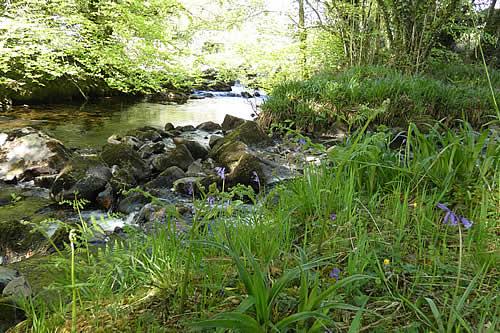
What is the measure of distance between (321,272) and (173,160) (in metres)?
4.22

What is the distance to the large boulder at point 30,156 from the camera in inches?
196

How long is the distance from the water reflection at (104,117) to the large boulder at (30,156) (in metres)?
1.15

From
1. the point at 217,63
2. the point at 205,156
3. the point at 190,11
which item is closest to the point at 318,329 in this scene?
the point at 205,156

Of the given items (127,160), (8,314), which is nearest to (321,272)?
(8,314)

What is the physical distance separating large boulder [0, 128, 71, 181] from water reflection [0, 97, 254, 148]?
115cm

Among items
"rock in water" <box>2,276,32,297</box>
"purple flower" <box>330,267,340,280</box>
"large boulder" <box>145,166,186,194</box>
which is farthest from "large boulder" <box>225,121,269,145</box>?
"purple flower" <box>330,267,340,280</box>

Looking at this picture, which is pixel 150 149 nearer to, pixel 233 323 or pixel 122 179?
pixel 122 179

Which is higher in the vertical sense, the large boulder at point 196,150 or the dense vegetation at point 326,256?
the dense vegetation at point 326,256

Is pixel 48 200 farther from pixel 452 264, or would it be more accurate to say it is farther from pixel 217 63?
pixel 217 63

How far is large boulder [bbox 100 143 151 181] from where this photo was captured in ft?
16.6

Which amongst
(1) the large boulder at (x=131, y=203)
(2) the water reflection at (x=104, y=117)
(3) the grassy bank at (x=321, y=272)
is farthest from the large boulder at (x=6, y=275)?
(2) the water reflection at (x=104, y=117)

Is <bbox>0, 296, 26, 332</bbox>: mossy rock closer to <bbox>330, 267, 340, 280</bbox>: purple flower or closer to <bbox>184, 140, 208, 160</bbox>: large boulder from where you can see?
<bbox>330, 267, 340, 280</bbox>: purple flower

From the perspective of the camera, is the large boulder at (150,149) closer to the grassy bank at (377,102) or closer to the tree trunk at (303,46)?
the grassy bank at (377,102)

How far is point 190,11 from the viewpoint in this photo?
41.5 ft
